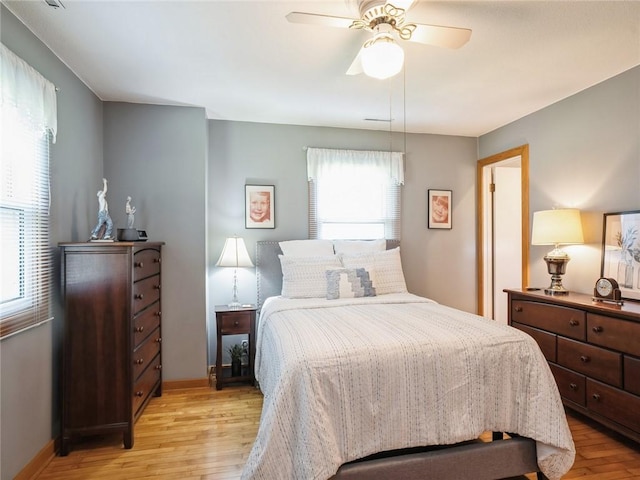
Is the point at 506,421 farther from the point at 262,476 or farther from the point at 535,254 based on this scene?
the point at 535,254

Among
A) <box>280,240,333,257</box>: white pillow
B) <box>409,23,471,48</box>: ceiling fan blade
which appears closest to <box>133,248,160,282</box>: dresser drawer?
<box>280,240,333,257</box>: white pillow

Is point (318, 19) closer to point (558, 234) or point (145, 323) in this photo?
point (145, 323)

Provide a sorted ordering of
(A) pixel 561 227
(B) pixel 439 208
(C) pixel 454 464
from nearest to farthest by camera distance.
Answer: (C) pixel 454 464 < (A) pixel 561 227 < (B) pixel 439 208

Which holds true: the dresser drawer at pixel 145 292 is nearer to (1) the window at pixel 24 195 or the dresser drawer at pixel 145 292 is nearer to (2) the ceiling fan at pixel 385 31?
(1) the window at pixel 24 195

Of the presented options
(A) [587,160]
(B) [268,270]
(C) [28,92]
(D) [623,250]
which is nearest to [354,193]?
(B) [268,270]

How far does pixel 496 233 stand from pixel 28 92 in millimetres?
4379

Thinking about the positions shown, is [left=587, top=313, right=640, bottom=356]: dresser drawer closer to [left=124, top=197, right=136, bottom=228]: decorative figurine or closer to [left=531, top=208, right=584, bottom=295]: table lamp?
[left=531, top=208, right=584, bottom=295]: table lamp

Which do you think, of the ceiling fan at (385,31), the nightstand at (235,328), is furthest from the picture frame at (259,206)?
the ceiling fan at (385,31)

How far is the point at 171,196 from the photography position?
326cm

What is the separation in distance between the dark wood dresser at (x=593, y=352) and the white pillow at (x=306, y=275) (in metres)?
1.66

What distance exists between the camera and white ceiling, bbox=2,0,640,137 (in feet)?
6.31

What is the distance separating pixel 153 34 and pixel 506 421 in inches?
113

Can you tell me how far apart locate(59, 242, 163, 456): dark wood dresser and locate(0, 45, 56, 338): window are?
160 mm

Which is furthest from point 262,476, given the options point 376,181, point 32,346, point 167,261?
point 376,181
